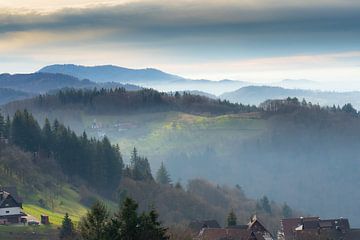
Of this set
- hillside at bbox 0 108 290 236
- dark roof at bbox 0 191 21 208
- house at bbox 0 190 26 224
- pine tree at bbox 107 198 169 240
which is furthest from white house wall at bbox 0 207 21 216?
pine tree at bbox 107 198 169 240

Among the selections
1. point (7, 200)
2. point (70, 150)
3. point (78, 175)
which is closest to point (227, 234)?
point (7, 200)

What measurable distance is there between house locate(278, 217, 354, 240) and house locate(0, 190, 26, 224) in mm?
34676

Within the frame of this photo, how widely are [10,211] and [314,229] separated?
1511 inches

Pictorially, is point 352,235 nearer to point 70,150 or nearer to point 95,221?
point 95,221

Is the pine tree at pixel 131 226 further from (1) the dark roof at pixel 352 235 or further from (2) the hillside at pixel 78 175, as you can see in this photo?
(2) the hillside at pixel 78 175

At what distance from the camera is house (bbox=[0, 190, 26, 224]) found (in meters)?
89.6

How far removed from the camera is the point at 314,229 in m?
91.1

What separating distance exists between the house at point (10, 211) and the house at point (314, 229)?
34.7 m

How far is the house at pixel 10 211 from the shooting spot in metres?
89.6

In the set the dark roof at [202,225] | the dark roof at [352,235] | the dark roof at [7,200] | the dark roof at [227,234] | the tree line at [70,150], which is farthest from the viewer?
the tree line at [70,150]

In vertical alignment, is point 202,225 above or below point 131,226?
below

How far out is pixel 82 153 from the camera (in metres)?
137

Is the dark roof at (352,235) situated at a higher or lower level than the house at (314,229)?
lower

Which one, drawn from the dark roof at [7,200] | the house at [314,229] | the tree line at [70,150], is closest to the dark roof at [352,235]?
the house at [314,229]
